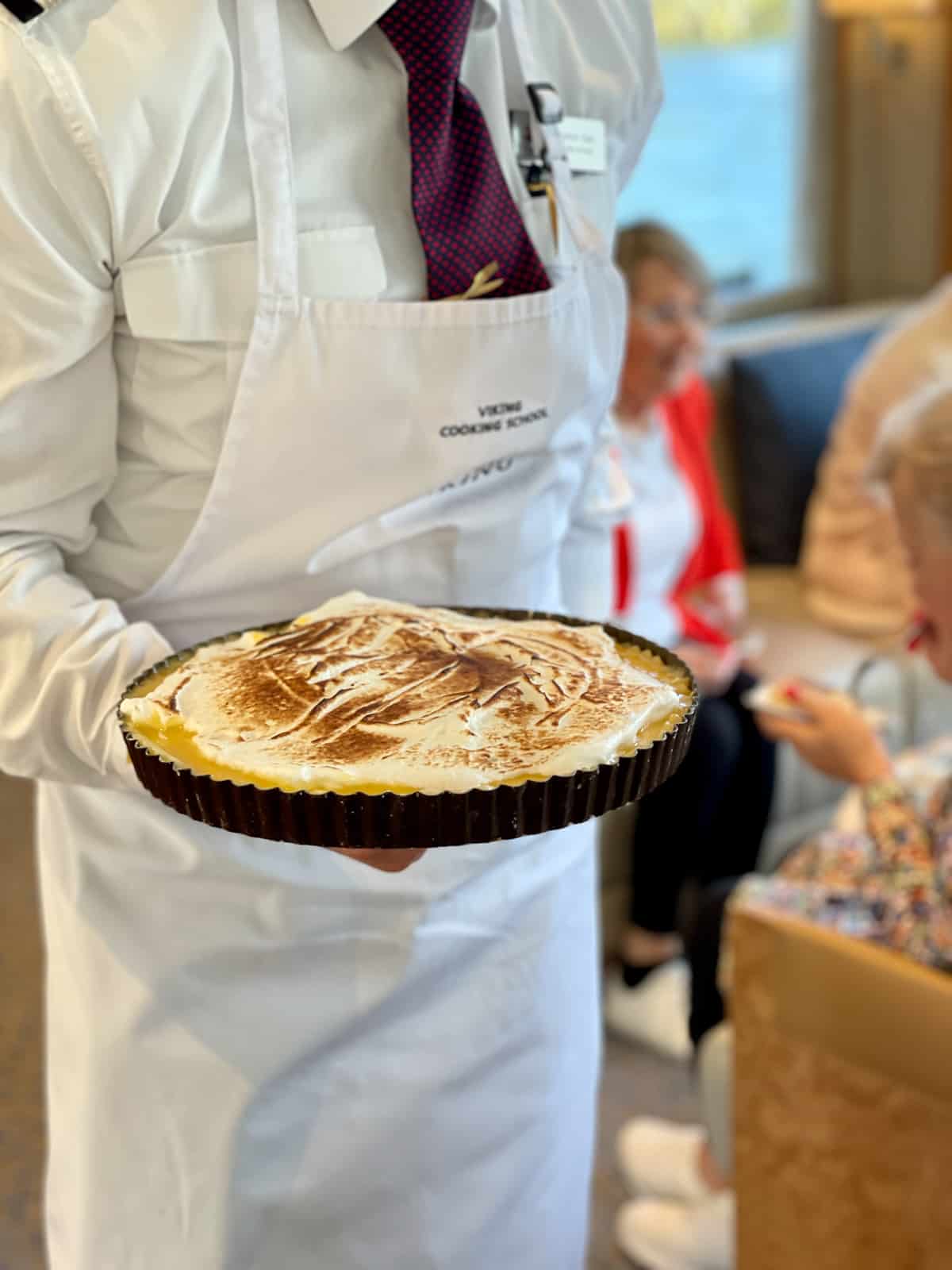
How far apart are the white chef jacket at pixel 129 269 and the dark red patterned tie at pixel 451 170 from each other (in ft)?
0.08

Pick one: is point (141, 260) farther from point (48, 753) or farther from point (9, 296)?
point (48, 753)

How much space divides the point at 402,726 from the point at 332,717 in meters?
0.04

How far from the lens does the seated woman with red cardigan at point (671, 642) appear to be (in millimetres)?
2654

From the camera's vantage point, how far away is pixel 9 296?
35.7 inches

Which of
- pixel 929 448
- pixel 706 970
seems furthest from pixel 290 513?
pixel 706 970

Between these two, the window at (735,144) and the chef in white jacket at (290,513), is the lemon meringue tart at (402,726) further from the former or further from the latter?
the window at (735,144)

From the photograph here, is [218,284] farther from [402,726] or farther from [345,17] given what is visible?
[402,726]

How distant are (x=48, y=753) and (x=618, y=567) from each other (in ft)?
5.99

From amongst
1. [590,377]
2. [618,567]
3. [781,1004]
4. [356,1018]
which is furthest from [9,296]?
[618,567]

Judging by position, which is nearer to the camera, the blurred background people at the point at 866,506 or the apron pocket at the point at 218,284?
the apron pocket at the point at 218,284

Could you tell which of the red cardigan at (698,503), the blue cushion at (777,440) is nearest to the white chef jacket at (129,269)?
the red cardigan at (698,503)

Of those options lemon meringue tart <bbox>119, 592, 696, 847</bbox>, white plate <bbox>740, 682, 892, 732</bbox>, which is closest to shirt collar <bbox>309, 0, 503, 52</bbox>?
lemon meringue tart <bbox>119, 592, 696, 847</bbox>

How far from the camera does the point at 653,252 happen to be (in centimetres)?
279

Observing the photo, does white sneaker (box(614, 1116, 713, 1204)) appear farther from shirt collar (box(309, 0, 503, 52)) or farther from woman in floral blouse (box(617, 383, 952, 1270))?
shirt collar (box(309, 0, 503, 52))
